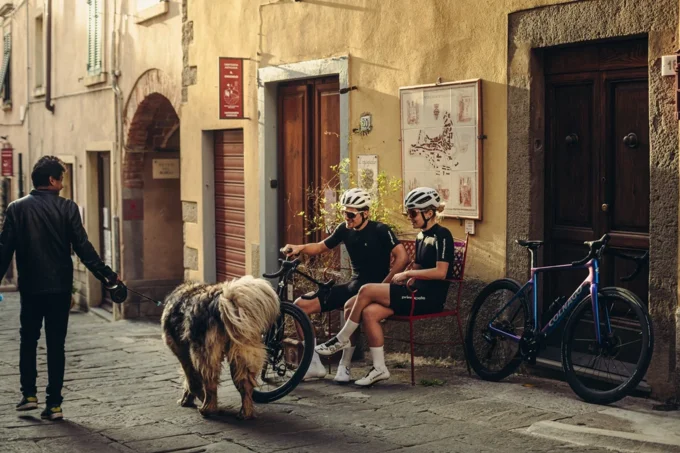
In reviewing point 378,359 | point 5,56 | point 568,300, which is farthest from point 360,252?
point 5,56

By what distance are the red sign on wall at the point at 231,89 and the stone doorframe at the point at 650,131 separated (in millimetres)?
4202

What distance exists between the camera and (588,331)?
25.1ft

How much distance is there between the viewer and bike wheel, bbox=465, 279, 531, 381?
7934mm

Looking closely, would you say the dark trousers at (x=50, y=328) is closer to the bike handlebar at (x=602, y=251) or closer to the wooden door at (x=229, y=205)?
the bike handlebar at (x=602, y=251)

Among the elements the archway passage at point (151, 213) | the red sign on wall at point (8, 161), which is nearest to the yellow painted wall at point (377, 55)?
the archway passage at point (151, 213)

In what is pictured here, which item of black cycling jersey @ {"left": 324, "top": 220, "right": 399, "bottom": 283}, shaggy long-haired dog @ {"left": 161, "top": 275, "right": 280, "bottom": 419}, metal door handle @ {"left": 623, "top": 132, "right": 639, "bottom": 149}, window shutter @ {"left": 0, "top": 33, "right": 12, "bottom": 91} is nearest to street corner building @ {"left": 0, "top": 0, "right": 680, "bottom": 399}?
metal door handle @ {"left": 623, "top": 132, "right": 639, "bottom": 149}

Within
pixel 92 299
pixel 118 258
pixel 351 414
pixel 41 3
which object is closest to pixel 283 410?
pixel 351 414

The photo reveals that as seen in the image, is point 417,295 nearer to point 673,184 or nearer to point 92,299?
point 673,184

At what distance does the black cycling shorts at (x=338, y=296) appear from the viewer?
825 cm

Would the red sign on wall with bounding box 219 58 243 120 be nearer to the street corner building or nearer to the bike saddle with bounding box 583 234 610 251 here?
the street corner building

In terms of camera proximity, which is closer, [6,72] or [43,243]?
[43,243]

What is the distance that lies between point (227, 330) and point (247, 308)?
0.59 feet

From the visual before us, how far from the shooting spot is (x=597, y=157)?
7.64m

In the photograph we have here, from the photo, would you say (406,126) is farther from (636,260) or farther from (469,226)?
(636,260)
